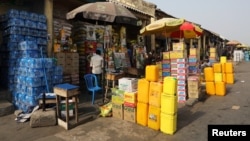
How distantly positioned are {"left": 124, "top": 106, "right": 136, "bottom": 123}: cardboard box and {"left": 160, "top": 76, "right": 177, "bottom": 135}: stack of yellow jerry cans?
86 centimetres

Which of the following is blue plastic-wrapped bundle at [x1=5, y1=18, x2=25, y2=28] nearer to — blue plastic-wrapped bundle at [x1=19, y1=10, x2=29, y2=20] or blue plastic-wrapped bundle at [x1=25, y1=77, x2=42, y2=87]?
blue plastic-wrapped bundle at [x1=19, y1=10, x2=29, y2=20]

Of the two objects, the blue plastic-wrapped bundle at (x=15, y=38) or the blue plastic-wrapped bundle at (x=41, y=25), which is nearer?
the blue plastic-wrapped bundle at (x=15, y=38)

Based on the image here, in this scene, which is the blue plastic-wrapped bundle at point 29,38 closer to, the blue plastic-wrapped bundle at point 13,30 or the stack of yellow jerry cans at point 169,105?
the blue plastic-wrapped bundle at point 13,30

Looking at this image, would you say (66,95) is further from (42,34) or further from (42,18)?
(42,18)

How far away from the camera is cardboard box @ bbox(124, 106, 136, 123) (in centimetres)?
626

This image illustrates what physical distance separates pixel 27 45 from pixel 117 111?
11.9ft

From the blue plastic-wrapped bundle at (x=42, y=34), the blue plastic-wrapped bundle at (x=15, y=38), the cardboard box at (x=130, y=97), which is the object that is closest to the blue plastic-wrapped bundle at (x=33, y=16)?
the blue plastic-wrapped bundle at (x=42, y=34)

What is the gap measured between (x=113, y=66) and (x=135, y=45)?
324 cm

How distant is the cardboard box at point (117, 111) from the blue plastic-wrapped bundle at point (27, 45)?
3.31 m

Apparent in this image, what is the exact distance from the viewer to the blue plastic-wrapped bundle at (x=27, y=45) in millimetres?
7672

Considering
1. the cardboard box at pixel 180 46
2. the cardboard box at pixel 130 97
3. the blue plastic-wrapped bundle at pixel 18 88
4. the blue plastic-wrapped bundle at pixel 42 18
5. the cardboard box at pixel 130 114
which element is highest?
the blue plastic-wrapped bundle at pixel 42 18

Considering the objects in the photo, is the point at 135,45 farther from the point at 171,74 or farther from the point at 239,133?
the point at 239,133

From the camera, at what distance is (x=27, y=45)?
7.67 meters

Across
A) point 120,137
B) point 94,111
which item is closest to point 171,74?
point 94,111
